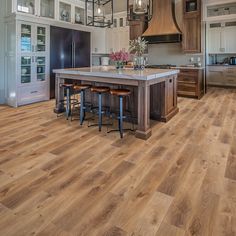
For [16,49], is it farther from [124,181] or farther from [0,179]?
[124,181]

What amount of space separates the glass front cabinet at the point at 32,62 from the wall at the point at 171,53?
3.82 meters

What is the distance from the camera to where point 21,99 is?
5.82m

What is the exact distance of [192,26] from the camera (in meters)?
6.70

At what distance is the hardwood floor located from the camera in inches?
65.5

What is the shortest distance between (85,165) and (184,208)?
121cm

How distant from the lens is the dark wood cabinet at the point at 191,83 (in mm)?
6551

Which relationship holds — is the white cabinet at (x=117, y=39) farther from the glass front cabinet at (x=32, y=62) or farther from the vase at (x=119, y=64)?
the vase at (x=119, y=64)

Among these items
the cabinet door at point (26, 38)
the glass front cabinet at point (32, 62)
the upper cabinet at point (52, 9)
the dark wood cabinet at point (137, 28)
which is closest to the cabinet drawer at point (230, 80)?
the dark wood cabinet at point (137, 28)

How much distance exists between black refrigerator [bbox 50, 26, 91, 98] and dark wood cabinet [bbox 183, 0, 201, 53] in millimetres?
3134

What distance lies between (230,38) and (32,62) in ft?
22.9

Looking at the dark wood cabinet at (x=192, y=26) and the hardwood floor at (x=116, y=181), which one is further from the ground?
the dark wood cabinet at (x=192, y=26)

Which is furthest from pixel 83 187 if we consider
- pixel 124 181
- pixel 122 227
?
pixel 122 227

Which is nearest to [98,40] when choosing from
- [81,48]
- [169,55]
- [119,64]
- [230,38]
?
[81,48]

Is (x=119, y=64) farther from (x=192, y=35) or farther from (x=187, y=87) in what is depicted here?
(x=192, y=35)
